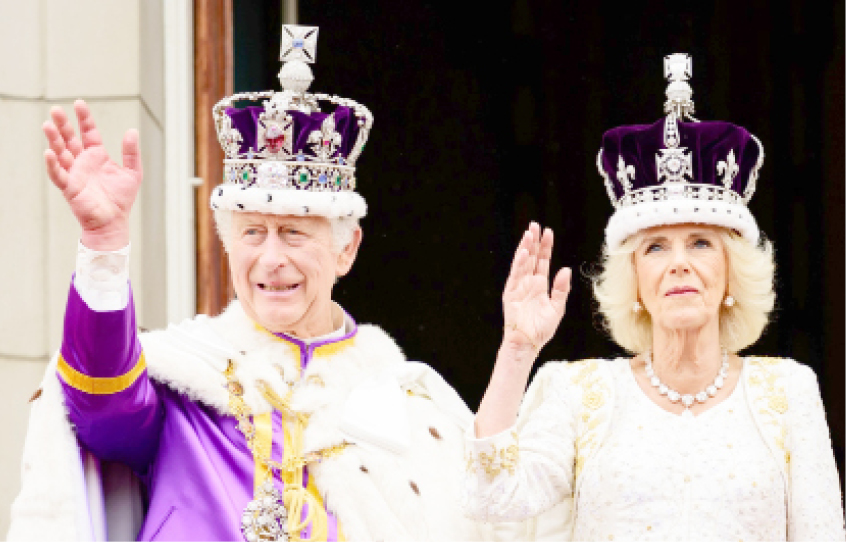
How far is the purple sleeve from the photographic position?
140 inches

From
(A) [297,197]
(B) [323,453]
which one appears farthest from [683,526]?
(A) [297,197]

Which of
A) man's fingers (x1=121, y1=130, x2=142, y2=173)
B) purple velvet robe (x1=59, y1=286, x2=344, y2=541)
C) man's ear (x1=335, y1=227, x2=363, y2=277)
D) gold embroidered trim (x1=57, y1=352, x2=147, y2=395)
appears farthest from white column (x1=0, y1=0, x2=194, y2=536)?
man's fingers (x1=121, y1=130, x2=142, y2=173)

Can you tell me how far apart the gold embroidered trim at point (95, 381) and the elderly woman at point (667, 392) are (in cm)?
81

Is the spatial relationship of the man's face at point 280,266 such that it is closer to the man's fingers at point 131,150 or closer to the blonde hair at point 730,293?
the man's fingers at point 131,150

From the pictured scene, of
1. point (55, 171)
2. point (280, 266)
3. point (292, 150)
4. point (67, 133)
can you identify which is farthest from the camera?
point (292, 150)

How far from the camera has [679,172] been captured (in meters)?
3.93

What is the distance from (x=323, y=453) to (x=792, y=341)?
2898mm

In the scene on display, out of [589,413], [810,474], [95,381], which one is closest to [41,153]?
[95,381]

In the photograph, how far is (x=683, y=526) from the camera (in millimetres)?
3670

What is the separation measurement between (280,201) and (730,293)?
3.75ft

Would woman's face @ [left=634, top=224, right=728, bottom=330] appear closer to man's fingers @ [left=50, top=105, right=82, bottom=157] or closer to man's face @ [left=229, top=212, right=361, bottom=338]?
man's face @ [left=229, top=212, right=361, bottom=338]

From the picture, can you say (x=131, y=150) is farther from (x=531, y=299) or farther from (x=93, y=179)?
(x=531, y=299)

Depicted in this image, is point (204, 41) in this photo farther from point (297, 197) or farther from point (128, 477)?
point (128, 477)

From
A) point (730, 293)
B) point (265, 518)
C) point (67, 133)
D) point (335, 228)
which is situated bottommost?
point (265, 518)
